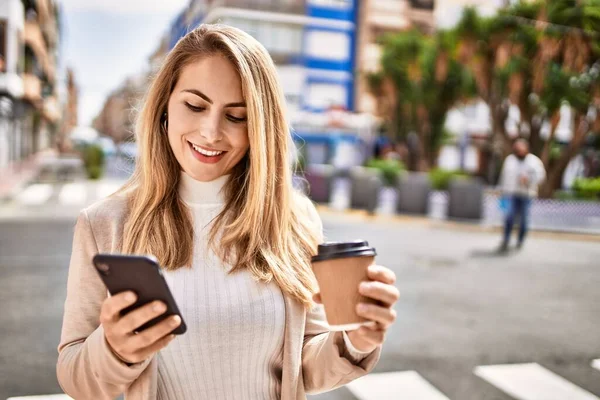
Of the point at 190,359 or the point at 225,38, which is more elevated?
the point at 225,38

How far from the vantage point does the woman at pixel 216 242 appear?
1.55 metres

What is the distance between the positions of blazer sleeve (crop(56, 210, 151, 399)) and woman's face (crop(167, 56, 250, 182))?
30 cm

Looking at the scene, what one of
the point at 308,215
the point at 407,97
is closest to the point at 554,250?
the point at 308,215

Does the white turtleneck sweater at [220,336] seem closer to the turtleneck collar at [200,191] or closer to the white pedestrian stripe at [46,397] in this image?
the turtleneck collar at [200,191]

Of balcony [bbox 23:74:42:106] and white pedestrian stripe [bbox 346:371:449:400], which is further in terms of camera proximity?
balcony [bbox 23:74:42:106]

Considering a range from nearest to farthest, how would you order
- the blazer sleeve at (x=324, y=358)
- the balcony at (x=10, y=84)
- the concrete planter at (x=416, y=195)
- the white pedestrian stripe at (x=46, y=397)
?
the blazer sleeve at (x=324, y=358) < the white pedestrian stripe at (x=46, y=397) < the concrete planter at (x=416, y=195) < the balcony at (x=10, y=84)

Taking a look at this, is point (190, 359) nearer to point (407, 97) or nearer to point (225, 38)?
point (225, 38)

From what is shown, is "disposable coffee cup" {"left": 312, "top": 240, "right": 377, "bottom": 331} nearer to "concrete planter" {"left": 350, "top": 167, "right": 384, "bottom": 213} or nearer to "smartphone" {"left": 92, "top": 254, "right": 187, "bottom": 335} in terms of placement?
"smartphone" {"left": 92, "top": 254, "right": 187, "bottom": 335}

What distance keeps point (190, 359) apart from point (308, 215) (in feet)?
1.74

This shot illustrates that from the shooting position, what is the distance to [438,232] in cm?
1299

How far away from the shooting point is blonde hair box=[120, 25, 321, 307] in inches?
62.9

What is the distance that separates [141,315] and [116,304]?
0.05 metres

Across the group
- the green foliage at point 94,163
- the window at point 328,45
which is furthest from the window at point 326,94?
the green foliage at point 94,163

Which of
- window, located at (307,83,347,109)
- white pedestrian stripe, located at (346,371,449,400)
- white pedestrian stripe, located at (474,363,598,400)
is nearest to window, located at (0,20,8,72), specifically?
window, located at (307,83,347,109)
